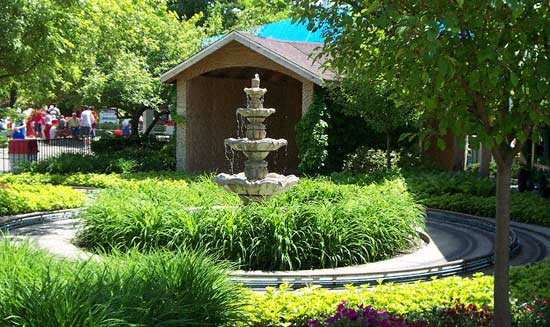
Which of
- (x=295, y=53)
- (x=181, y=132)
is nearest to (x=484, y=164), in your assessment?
(x=295, y=53)

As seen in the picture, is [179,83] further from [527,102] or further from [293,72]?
[527,102]

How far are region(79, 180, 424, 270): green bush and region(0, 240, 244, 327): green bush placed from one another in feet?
7.73

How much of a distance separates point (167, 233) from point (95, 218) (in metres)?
1.39

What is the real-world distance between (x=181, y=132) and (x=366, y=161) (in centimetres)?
597

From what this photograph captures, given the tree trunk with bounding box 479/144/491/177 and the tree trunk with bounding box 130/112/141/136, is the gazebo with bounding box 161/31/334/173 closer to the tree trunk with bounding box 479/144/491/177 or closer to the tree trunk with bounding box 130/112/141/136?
the tree trunk with bounding box 130/112/141/136

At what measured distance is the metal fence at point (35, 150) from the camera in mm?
22656

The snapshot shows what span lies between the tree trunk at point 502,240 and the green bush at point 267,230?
12.8 feet

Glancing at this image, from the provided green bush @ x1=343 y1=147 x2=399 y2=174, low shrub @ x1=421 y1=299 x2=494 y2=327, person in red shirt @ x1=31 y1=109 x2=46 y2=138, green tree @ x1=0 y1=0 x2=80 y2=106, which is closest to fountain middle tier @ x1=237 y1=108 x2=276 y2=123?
green tree @ x1=0 y1=0 x2=80 y2=106

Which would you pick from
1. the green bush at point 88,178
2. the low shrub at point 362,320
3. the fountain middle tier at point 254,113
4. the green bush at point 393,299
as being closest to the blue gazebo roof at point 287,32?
the green bush at point 88,178

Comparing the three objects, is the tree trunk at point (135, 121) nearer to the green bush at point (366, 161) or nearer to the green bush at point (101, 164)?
the green bush at point (101, 164)

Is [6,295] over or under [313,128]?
under

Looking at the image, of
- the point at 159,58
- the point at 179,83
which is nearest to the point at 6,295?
the point at 179,83

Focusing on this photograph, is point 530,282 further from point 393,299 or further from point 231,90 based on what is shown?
point 231,90

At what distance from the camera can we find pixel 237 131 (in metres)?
23.9
